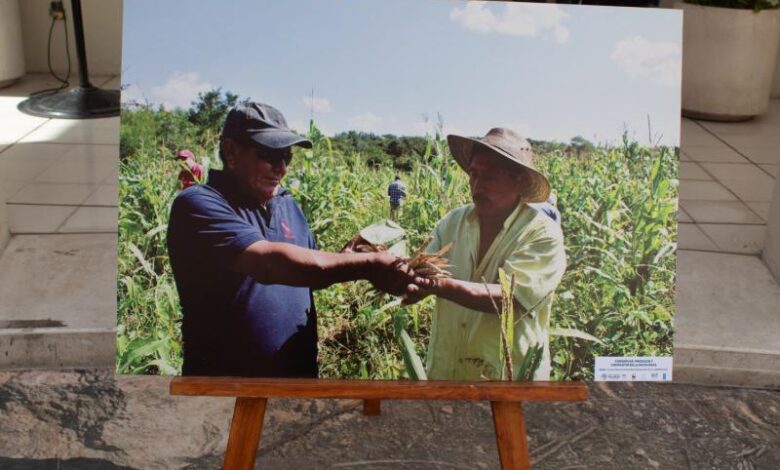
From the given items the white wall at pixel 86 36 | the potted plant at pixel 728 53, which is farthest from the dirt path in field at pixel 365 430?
the white wall at pixel 86 36

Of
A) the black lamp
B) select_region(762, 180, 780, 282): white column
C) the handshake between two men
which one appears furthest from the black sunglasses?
the black lamp

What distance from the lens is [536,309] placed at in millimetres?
1771

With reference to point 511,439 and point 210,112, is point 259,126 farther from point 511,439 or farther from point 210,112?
point 511,439

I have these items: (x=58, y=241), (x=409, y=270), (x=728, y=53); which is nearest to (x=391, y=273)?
(x=409, y=270)

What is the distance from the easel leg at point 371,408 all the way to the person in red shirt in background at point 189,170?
0.97 metres

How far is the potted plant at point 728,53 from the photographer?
5.29 meters

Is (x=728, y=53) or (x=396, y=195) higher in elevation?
(x=728, y=53)

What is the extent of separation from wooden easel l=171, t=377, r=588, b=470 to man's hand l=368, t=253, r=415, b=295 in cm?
18

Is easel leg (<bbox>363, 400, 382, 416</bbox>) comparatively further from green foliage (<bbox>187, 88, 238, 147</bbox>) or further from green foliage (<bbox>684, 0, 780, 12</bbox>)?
green foliage (<bbox>684, 0, 780, 12</bbox>)

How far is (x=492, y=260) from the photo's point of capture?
1.75m

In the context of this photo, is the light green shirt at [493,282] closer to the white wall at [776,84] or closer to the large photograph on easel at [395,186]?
the large photograph on easel at [395,186]

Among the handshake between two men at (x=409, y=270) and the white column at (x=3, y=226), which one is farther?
the white column at (x=3, y=226)

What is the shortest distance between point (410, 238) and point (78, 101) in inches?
143

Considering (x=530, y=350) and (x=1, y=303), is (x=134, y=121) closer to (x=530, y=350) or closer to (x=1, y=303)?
(x=530, y=350)
